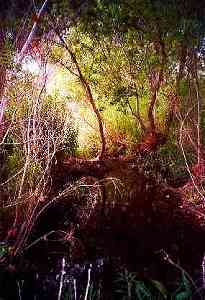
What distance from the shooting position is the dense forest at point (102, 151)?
4246 millimetres

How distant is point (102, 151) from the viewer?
7.16 meters

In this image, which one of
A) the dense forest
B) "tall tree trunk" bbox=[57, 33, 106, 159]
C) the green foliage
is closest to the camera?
the green foliage

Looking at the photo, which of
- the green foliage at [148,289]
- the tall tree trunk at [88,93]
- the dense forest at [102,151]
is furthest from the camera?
the tall tree trunk at [88,93]

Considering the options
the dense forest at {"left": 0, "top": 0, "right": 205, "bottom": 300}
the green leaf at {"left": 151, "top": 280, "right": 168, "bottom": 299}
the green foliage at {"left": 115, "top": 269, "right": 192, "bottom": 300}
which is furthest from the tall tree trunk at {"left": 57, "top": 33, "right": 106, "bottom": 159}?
the green leaf at {"left": 151, "top": 280, "right": 168, "bottom": 299}

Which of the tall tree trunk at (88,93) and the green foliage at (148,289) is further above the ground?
the tall tree trunk at (88,93)

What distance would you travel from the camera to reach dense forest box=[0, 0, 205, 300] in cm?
425

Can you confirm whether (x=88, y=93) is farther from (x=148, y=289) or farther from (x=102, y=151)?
(x=148, y=289)

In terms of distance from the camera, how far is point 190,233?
503cm

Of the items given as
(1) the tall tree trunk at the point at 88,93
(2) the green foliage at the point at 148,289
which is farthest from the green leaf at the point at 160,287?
(1) the tall tree trunk at the point at 88,93

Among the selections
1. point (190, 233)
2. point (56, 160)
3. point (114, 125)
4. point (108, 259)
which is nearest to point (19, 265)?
point (108, 259)

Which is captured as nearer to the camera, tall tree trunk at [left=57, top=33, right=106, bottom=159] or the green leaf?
the green leaf

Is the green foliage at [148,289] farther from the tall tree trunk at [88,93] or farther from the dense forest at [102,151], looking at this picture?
the tall tree trunk at [88,93]

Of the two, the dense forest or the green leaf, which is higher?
the dense forest

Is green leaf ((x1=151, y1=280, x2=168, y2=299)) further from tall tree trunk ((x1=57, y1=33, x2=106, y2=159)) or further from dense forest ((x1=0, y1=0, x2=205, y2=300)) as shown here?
tall tree trunk ((x1=57, y1=33, x2=106, y2=159))
